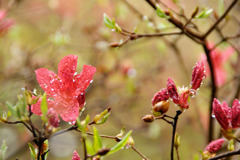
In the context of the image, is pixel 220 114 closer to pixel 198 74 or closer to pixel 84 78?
pixel 198 74

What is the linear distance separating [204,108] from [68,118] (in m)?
1.65

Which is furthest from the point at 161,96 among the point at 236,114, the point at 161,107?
the point at 236,114

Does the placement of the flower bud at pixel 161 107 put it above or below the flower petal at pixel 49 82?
above

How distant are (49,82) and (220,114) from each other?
0.97ft

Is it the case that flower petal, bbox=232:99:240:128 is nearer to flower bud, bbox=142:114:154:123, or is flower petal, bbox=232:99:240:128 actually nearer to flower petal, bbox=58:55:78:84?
flower bud, bbox=142:114:154:123

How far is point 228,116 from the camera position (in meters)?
0.46

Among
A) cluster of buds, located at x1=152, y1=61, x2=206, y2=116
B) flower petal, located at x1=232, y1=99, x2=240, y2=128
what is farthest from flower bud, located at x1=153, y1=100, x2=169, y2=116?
flower petal, located at x1=232, y1=99, x2=240, y2=128

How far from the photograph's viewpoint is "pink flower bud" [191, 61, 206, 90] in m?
0.47

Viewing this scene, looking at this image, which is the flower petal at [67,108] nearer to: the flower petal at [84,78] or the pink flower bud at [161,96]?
the flower petal at [84,78]

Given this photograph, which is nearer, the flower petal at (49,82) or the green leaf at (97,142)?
the green leaf at (97,142)

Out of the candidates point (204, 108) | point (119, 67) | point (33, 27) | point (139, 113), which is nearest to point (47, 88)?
point (119, 67)

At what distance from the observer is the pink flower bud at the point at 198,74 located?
0.47 meters

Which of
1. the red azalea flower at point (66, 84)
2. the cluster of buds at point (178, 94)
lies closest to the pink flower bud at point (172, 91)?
the cluster of buds at point (178, 94)

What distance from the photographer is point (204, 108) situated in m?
1.95
